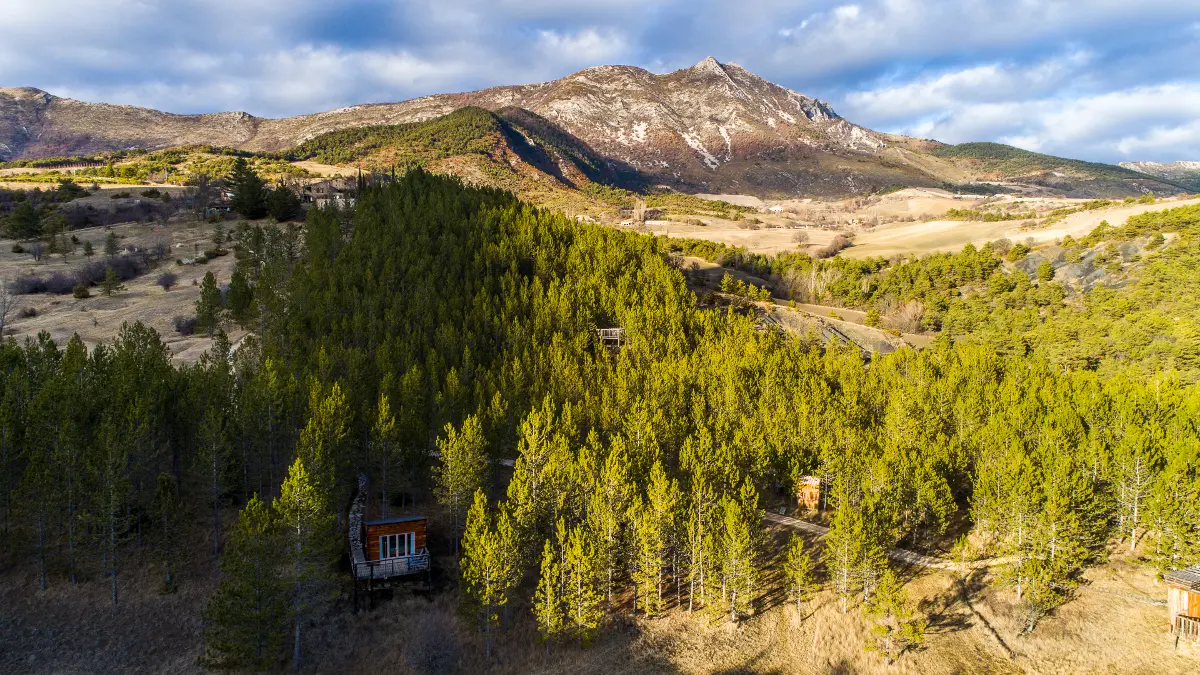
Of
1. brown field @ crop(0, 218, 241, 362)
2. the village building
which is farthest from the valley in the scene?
the village building

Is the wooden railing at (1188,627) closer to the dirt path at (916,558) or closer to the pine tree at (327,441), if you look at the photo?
the dirt path at (916,558)

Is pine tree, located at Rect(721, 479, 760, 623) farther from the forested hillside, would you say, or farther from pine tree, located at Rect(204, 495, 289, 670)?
pine tree, located at Rect(204, 495, 289, 670)

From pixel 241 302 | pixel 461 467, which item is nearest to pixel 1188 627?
pixel 461 467

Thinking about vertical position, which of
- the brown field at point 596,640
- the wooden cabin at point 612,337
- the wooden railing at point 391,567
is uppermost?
the wooden cabin at point 612,337

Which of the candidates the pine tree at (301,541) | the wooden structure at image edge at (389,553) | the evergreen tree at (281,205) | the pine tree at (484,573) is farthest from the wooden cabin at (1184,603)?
the evergreen tree at (281,205)

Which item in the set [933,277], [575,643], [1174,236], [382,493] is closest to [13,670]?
[382,493]

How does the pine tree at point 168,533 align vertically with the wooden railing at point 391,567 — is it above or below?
above

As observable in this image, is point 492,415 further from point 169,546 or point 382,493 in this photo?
point 169,546
